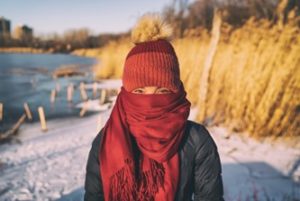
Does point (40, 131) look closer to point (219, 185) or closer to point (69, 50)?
point (219, 185)

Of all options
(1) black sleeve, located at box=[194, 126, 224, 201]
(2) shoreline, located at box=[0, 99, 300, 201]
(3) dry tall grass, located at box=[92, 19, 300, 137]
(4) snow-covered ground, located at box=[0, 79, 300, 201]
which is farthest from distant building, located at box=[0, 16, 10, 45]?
(1) black sleeve, located at box=[194, 126, 224, 201]

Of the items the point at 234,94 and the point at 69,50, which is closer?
the point at 234,94

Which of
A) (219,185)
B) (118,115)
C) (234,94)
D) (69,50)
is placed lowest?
(69,50)

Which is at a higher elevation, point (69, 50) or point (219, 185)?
point (219, 185)

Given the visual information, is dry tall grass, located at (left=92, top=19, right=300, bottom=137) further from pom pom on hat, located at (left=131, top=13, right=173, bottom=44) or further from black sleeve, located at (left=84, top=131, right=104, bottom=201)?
black sleeve, located at (left=84, top=131, right=104, bottom=201)

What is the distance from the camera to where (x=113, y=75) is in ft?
65.1

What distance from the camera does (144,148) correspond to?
175 cm

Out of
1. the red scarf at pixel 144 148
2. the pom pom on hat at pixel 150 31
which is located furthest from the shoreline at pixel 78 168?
the pom pom on hat at pixel 150 31

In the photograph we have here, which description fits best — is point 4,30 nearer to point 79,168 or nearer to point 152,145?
point 79,168

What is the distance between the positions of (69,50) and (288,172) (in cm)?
7040

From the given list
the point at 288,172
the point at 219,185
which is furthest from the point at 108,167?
the point at 288,172

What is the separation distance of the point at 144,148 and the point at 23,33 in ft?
271

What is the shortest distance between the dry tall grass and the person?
441 centimetres

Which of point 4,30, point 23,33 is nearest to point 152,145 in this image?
point 4,30
